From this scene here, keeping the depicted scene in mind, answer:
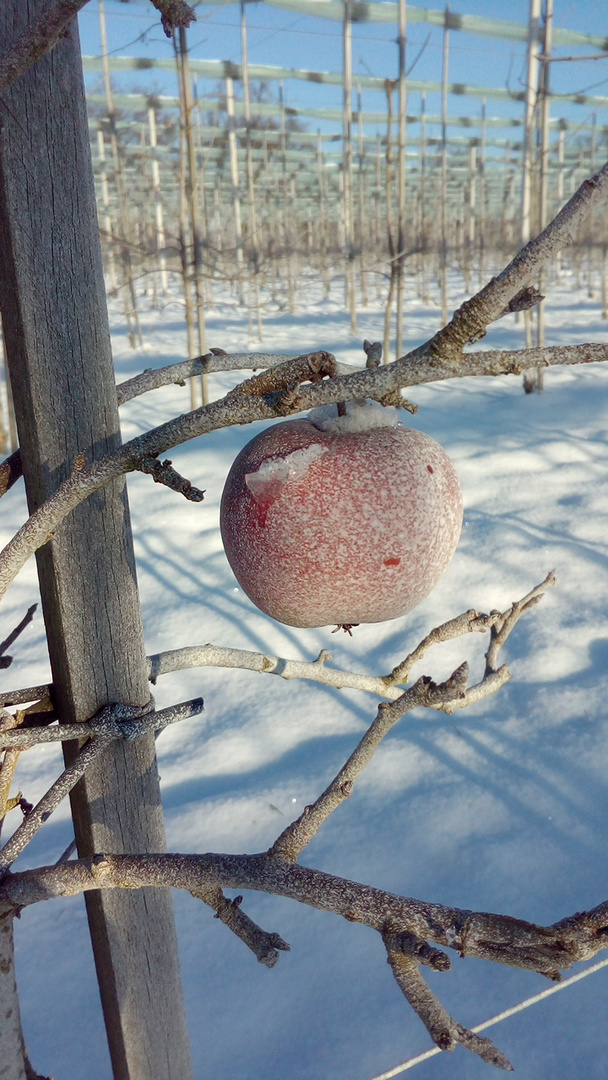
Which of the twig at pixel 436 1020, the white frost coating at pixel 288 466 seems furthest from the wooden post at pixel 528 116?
the twig at pixel 436 1020

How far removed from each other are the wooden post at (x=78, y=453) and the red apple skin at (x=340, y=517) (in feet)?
0.54

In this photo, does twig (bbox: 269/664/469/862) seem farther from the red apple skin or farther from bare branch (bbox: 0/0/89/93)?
bare branch (bbox: 0/0/89/93)

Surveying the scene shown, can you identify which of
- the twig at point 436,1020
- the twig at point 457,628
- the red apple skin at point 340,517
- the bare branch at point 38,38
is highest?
the bare branch at point 38,38

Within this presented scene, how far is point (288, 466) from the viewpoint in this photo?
57 cm

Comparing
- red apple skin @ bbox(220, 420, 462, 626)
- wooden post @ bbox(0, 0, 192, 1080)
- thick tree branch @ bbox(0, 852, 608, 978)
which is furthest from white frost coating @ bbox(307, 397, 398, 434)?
thick tree branch @ bbox(0, 852, 608, 978)

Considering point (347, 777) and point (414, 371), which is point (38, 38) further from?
point (347, 777)

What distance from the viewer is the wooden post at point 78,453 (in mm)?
621

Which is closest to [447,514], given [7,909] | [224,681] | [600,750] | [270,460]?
[270,460]

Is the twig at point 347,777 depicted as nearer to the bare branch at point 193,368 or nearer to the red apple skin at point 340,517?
the red apple skin at point 340,517

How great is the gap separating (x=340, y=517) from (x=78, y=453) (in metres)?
0.27

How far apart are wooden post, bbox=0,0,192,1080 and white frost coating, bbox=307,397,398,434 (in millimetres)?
222

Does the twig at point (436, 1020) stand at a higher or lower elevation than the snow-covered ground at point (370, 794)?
higher

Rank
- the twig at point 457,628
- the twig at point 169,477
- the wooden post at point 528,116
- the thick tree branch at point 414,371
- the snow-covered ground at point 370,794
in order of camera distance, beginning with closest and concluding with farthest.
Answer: the thick tree branch at point 414,371 < the twig at point 169,477 < the twig at point 457,628 < the snow-covered ground at point 370,794 < the wooden post at point 528,116

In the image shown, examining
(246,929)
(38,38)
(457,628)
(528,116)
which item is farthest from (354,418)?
(528,116)
